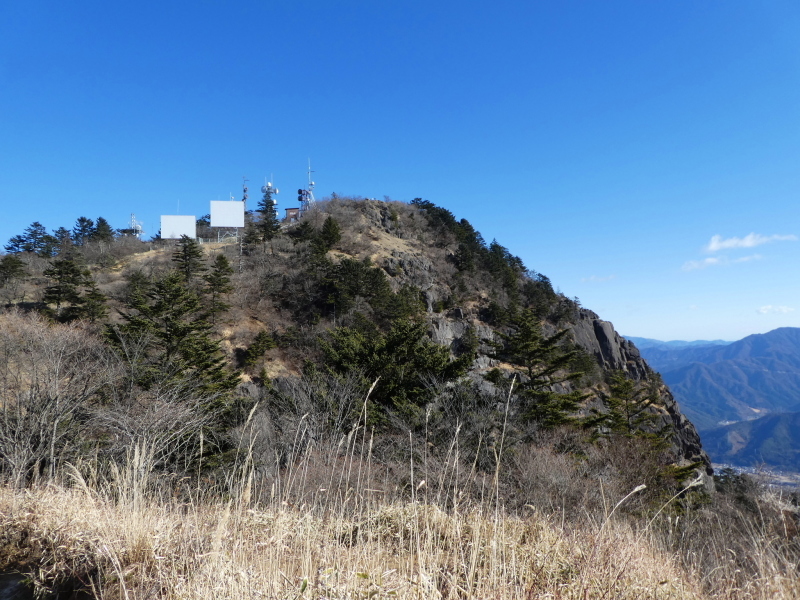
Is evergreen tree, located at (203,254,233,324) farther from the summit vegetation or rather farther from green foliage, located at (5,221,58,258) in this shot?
green foliage, located at (5,221,58,258)

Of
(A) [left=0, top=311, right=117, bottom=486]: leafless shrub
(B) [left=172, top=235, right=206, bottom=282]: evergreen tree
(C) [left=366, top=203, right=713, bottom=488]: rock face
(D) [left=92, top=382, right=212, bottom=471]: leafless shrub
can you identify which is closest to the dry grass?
(A) [left=0, top=311, right=117, bottom=486]: leafless shrub

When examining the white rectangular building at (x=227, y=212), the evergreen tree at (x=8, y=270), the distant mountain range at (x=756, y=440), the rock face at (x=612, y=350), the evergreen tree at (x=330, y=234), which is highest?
the white rectangular building at (x=227, y=212)

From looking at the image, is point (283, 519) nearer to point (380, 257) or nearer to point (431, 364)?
point (431, 364)

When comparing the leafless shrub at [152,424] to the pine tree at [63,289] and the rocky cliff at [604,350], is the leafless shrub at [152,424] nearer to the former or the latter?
the pine tree at [63,289]

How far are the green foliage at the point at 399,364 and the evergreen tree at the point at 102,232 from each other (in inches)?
1636

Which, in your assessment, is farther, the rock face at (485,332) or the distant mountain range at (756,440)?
the distant mountain range at (756,440)

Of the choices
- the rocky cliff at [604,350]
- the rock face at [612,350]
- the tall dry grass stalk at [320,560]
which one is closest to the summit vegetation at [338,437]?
the tall dry grass stalk at [320,560]

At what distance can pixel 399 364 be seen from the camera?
69.7 feet

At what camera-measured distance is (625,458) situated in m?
16.1

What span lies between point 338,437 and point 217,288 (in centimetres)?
2369

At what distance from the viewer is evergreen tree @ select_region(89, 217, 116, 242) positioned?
48.1m

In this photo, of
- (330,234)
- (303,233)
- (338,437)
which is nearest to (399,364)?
(338,437)

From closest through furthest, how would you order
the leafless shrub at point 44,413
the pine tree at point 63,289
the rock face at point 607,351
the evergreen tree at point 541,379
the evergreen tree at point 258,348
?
1. the leafless shrub at point 44,413
2. the evergreen tree at point 541,379
3. the pine tree at point 63,289
4. the evergreen tree at point 258,348
5. the rock face at point 607,351

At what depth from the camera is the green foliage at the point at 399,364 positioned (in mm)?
20031
